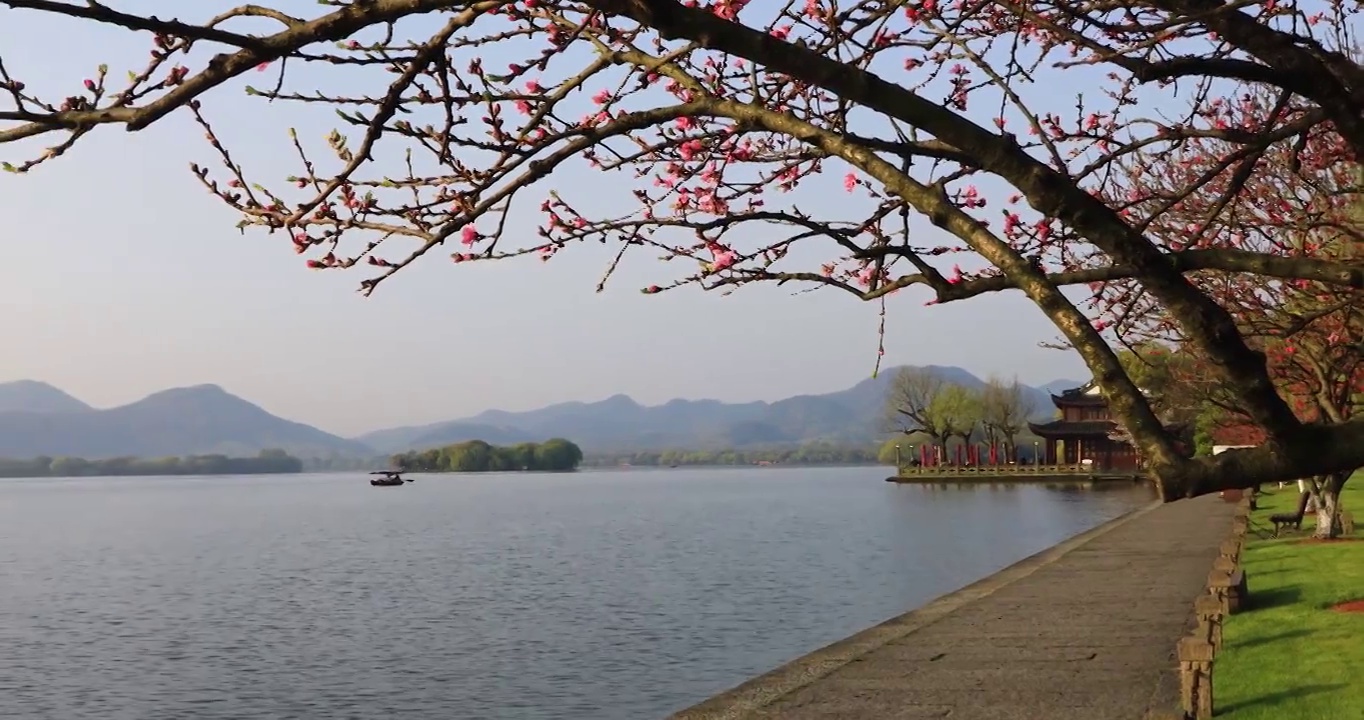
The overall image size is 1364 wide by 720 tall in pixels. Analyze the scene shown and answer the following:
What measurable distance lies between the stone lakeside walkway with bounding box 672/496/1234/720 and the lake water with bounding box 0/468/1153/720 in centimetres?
348

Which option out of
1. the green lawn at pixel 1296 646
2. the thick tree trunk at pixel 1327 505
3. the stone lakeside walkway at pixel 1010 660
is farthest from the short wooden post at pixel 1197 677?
the thick tree trunk at pixel 1327 505

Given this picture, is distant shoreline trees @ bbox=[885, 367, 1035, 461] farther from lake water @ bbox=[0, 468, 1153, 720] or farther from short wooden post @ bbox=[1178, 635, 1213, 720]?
short wooden post @ bbox=[1178, 635, 1213, 720]

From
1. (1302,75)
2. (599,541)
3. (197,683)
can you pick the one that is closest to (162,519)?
(599,541)

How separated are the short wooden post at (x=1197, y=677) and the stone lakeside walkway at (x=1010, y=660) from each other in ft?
3.09

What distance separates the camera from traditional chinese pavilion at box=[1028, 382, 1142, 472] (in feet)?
348

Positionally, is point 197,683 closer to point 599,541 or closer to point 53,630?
point 53,630

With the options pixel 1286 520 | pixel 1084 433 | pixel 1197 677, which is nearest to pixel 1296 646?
pixel 1197 677

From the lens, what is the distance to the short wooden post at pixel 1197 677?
1100 centimetres

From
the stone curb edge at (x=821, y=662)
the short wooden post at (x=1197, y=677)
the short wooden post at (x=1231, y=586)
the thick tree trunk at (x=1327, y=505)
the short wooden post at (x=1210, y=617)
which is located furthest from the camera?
the thick tree trunk at (x=1327, y=505)

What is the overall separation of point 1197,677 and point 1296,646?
3558mm

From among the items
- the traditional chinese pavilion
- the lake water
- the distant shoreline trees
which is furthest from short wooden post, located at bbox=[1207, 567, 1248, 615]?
the distant shoreline trees

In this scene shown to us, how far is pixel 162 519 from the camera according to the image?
9112 centimetres

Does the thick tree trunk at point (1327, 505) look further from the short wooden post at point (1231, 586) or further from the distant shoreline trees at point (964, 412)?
the distant shoreline trees at point (964, 412)

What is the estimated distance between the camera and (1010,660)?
50.1 ft
